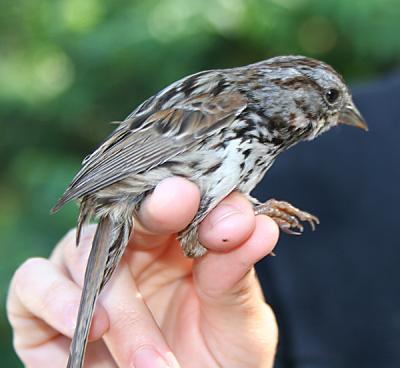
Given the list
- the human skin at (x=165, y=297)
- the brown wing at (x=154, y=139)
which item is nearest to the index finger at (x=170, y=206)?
the human skin at (x=165, y=297)

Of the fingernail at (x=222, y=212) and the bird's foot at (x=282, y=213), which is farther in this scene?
the bird's foot at (x=282, y=213)

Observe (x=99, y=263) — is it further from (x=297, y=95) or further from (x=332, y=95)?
(x=332, y=95)

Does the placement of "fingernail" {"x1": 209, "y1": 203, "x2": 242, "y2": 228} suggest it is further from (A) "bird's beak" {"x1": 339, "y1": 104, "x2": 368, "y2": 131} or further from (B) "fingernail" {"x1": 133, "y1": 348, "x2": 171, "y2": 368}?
(A) "bird's beak" {"x1": 339, "y1": 104, "x2": 368, "y2": 131}

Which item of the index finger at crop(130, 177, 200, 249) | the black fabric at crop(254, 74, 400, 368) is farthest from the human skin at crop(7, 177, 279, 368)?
the black fabric at crop(254, 74, 400, 368)

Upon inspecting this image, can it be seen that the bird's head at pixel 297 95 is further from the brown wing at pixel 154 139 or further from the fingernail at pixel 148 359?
the fingernail at pixel 148 359

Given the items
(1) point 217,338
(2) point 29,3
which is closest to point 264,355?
(1) point 217,338

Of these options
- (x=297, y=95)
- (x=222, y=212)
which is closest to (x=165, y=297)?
(x=222, y=212)

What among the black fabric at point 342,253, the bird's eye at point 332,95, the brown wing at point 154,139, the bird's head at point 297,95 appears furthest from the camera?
the black fabric at point 342,253
